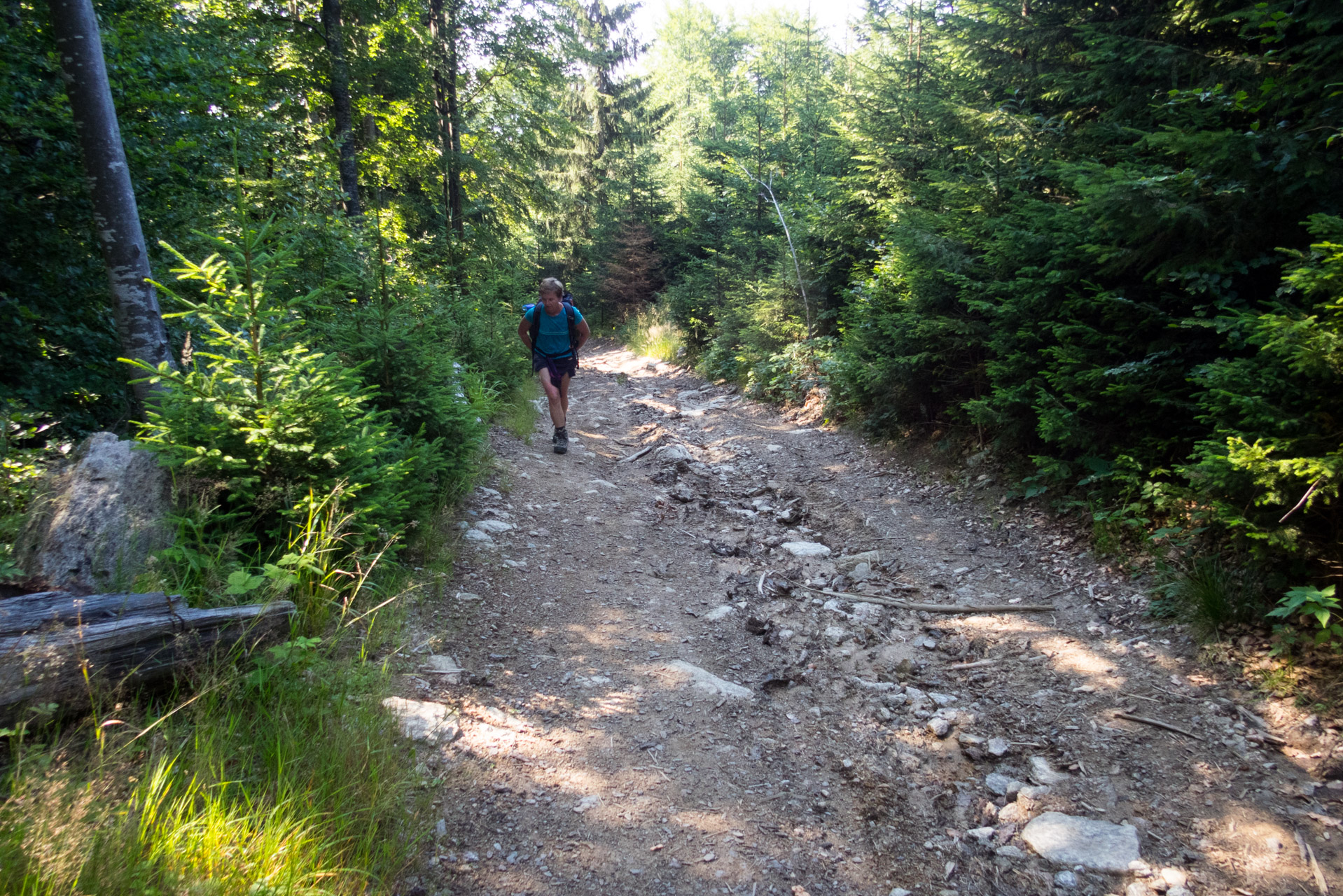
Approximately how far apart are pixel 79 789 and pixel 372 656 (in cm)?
162

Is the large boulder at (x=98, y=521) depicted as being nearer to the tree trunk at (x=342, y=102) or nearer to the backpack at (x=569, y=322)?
the backpack at (x=569, y=322)

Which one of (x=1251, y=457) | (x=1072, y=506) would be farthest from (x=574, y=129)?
(x=1251, y=457)

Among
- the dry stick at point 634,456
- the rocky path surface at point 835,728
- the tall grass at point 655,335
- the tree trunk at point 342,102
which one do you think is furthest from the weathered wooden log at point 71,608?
the tall grass at point 655,335

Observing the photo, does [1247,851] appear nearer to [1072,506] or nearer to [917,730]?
[917,730]

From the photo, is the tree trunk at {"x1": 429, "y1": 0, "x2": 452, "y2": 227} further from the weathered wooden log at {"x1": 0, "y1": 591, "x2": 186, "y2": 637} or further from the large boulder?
the weathered wooden log at {"x1": 0, "y1": 591, "x2": 186, "y2": 637}

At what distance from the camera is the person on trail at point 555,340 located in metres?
8.41

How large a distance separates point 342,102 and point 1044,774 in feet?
44.3

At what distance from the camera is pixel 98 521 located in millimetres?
3285

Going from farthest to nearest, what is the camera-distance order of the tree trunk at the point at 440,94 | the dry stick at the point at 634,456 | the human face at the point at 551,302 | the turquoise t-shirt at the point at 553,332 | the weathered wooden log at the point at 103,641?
1. the tree trunk at the point at 440,94
2. the dry stick at the point at 634,456
3. the turquoise t-shirt at the point at 553,332
4. the human face at the point at 551,302
5. the weathered wooden log at the point at 103,641

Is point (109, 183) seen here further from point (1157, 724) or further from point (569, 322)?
point (1157, 724)

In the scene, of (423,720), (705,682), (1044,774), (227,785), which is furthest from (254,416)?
(1044,774)

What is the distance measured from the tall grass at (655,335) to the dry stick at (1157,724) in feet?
50.1

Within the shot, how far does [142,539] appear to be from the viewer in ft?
11.0

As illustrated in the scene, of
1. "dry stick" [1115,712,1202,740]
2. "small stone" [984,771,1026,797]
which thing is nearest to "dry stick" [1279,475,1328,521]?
"dry stick" [1115,712,1202,740]
